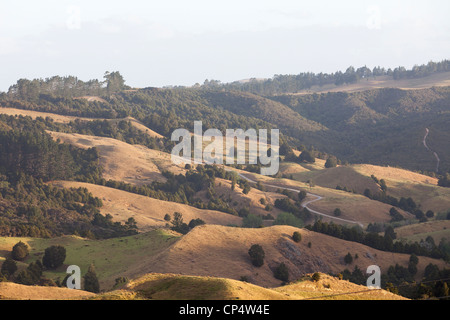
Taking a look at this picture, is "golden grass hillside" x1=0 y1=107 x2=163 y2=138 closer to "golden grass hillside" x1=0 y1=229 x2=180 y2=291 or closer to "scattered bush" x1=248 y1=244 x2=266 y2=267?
"golden grass hillside" x1=0 y1=229 x2=180 y2=291

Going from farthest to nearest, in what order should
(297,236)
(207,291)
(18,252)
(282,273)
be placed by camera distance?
(297,236)
(18,252)
(282,273)
(207,291)

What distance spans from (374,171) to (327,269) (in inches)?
2802

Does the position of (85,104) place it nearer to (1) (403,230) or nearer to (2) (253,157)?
(2) (253,157)

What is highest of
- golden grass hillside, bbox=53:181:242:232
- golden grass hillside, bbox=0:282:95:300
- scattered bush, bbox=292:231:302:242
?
golden grass hillside, bbox=0:282:95:300

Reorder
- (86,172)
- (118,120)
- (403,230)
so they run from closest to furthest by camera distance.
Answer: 1. (403,230)
2. (86,172)
3. (118,120)

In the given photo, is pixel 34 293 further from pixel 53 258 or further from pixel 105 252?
pixel 105 252

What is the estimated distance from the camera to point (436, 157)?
138 m

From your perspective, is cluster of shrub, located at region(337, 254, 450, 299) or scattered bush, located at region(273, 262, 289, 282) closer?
cluster of shrub, located at region(337, 254, 450, 299)

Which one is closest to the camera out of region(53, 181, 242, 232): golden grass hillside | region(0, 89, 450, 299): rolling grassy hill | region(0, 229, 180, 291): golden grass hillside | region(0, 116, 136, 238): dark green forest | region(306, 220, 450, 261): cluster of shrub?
region(0, 89, 450, 299): rolling grassy hill

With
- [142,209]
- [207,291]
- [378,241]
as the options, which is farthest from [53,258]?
[142,209]

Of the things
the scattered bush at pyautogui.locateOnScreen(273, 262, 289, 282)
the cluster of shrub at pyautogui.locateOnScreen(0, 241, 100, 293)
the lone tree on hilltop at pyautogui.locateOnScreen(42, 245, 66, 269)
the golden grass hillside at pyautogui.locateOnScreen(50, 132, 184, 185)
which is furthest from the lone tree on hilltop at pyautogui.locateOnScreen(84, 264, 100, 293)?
the golden grass hillside at pyautogui.locateOnScreen(50, 132, 184, 185)

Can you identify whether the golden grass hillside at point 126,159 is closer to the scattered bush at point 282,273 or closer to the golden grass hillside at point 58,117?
the golden grass hillside at point 58,117

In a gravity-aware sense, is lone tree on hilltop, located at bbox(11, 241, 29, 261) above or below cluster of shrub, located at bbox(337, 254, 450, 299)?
above
